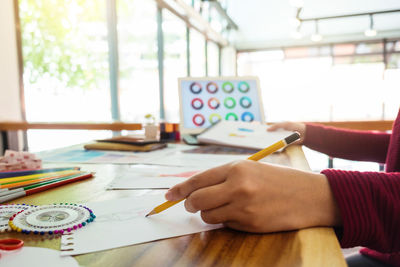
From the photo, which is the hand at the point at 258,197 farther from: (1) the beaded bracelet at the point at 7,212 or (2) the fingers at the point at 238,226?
(1) the beaded bracelet at the point at 7,212

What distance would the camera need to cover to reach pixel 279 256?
35 cm

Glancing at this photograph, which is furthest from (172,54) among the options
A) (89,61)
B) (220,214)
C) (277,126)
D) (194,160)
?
(220,214)

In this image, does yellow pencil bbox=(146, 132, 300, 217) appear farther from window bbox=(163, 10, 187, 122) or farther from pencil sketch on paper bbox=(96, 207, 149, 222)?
window bbox=(163, 10, 187, 122)

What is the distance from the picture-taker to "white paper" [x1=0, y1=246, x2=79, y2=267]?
0.34 m

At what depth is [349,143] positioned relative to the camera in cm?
120

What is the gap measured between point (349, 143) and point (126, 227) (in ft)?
3.26

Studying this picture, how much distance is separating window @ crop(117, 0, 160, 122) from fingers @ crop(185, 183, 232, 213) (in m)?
3.51

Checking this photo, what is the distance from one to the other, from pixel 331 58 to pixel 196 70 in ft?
14.4

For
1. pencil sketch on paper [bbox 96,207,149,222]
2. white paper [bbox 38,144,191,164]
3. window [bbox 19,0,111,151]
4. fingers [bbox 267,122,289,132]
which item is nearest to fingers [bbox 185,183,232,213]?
pencil sketch on paper [bbox 96,207,149,222]

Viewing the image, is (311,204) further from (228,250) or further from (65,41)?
(65,41)

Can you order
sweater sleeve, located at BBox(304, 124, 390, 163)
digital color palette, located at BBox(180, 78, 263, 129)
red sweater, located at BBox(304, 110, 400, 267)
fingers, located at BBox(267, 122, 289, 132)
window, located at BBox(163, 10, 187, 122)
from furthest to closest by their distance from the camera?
window, located at BBox(163, 10, 187, 122) → digital color palette, located at BBox(180, 78, 263, 129) → fingers, located at BBox(267, 122, 289, 132) → sweater sleeve, located at BBox(304, 124, 390, 163) → red sweater, located at BBox(304, 110, 400, 267)

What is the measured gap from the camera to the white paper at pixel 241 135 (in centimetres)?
115

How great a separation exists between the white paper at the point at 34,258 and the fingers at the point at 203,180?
0.15m

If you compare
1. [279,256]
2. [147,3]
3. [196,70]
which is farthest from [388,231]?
[196,70]
